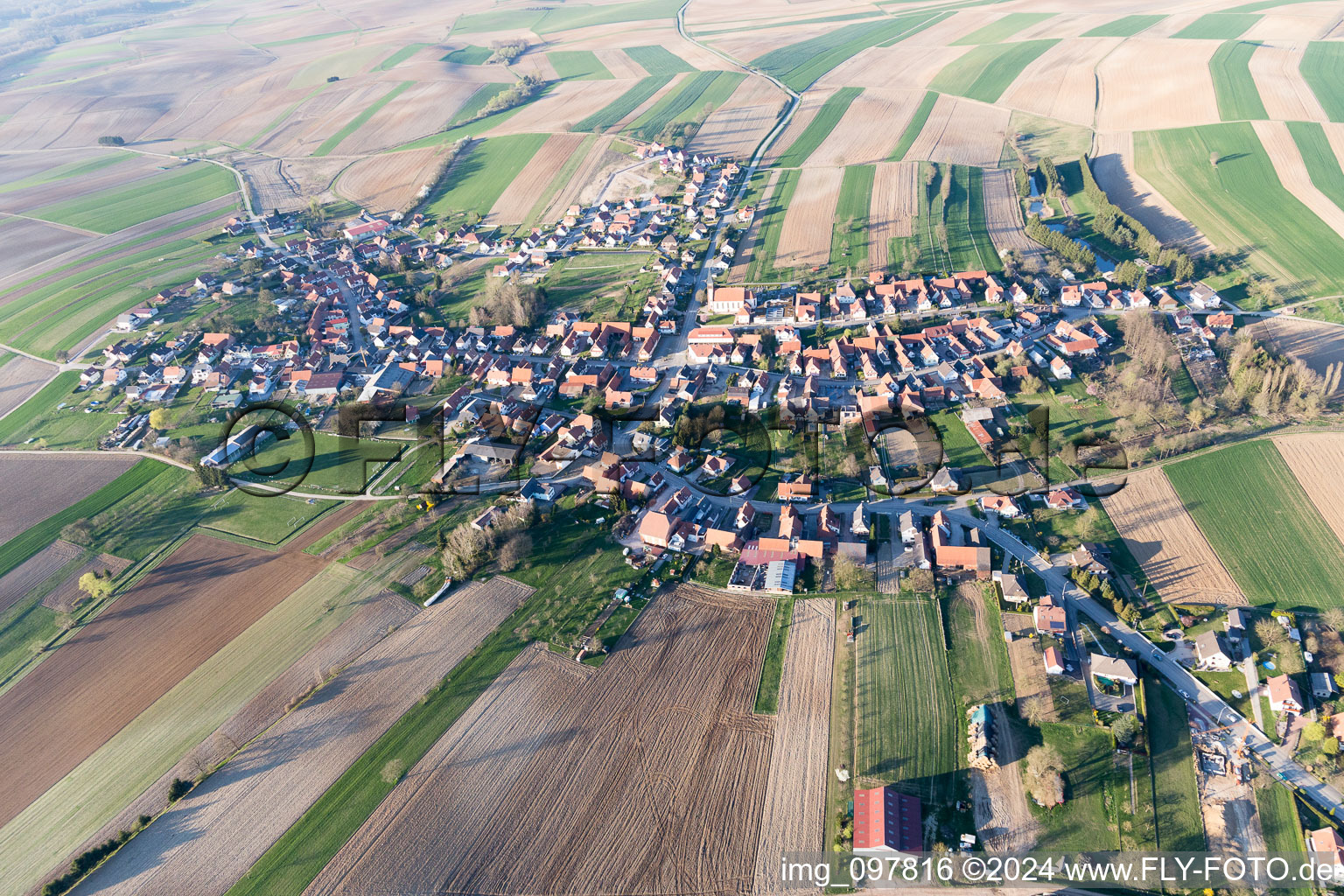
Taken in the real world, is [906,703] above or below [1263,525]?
below

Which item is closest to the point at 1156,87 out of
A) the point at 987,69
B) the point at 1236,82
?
the point at 1236,82

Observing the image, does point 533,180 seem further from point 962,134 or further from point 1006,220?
point 1006,220

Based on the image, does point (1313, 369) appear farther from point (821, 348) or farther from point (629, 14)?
point (629, 14)

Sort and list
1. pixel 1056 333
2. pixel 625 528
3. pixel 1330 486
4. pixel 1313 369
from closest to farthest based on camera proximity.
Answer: pixel 1330 486 < pixel 625 528 < pixel 1313 369 < pixel 1056 333

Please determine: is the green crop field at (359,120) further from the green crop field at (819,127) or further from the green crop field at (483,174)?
the green crop field at (819,127)

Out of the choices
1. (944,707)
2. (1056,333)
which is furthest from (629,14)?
(944,707)

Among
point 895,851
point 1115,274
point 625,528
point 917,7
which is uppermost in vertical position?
point 917,7
